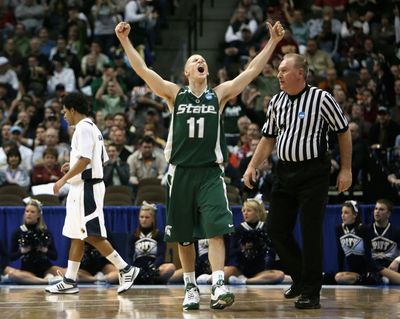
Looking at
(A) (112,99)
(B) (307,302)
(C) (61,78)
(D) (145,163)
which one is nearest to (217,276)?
(B) (307,302)

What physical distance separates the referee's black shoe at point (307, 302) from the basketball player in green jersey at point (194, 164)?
72 cm

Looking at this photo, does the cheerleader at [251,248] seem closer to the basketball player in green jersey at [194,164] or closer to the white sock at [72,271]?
the white sock at [72,271]

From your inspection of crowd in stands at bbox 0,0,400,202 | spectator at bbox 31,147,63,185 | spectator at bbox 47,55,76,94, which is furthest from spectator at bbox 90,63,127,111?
spectator at bbox 31,147,63,185

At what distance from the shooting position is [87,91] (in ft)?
59.6

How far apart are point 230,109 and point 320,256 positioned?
827cm

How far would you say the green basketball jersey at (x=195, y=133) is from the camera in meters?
8.57

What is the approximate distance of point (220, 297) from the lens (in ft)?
27.1

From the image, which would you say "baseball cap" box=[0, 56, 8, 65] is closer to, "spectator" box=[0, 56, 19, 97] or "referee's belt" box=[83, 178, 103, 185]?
"spectator" box=[0, 56, 19, 97]

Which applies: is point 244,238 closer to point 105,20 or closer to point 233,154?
point 233,154

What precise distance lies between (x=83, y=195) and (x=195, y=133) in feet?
6.29

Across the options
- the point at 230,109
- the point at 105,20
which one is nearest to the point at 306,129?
the point at 230,109

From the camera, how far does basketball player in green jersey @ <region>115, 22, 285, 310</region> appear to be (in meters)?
8.50

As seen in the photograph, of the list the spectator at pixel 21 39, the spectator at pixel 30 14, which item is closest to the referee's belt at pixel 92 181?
the spectator at pixel 21 39

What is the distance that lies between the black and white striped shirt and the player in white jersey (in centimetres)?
216
